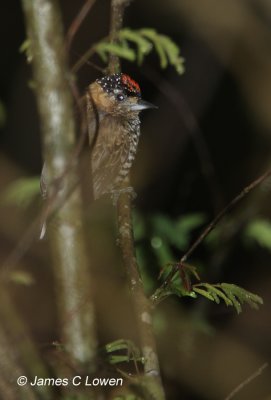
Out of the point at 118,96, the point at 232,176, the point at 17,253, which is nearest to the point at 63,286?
the point at 17,253

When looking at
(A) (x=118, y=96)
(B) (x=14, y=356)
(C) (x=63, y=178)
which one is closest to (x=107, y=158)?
(A) (x=118, y=96)

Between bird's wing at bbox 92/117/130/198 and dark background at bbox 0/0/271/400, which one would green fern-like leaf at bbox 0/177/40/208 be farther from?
dark background at bbox 0/0/271/400

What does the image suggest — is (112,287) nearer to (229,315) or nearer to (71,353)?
(229,315)

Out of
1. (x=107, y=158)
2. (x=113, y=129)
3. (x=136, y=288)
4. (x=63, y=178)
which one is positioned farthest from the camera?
(x=113, y=129)

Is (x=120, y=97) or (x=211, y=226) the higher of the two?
(x=211, y=226)

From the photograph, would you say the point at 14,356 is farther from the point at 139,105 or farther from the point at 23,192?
the point at 139,105

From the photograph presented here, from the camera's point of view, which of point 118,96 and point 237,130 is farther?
point 237,130

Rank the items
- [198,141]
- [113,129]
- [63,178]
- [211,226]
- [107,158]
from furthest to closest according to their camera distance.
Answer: [198,141] < [113,129] < [107,158] < [211,226] < [63,178]
